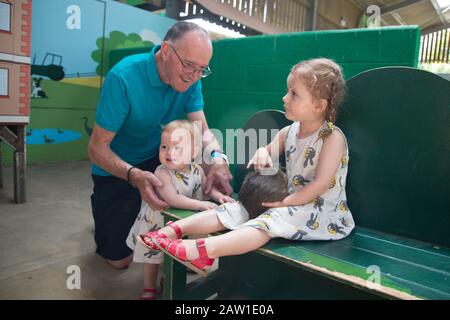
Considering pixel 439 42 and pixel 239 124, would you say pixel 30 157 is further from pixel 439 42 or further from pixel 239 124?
pixel 439 42

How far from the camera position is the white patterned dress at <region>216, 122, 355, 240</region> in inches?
54.0

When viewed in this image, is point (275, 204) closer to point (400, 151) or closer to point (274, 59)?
point (400, 151)

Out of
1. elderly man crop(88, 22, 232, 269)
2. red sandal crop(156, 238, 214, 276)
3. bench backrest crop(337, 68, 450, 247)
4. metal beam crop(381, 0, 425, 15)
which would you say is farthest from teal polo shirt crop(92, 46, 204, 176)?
metal beam crop(381, 0, 425, 15)

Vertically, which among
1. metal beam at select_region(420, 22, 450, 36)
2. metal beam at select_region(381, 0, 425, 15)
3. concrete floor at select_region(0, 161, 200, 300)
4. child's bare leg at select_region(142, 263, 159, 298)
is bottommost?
concrete floor at select_region(0, 161, 200, 300)

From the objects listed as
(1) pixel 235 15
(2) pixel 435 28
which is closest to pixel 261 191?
(1) pixel 235 15

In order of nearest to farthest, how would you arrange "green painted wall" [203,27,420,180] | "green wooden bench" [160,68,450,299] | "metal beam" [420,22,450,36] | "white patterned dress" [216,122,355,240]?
"green wooden bench" [160,68,450,299] < "white patterned dress" [216,122,355,240] < "green painted wall" [203,27,420,180] < "metal beam" [420,22,450,36]

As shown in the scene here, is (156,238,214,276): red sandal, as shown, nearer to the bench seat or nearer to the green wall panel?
the bench seat

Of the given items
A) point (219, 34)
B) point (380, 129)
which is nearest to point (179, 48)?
point (380, 129)

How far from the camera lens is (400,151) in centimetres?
153

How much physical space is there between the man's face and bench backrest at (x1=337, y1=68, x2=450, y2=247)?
0.70m

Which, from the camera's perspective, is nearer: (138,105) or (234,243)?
(234,243)

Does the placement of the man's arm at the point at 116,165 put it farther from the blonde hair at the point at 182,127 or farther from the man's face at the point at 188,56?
the man's face at the point at 188,56

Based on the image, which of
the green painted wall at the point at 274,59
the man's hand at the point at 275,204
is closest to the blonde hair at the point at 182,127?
the man's hand at the point at 275,204

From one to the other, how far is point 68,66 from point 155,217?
13.1 feet
